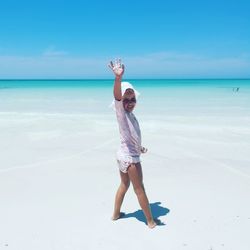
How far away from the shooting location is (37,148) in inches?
319

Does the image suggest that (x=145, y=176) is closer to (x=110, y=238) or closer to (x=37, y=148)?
(x=110, y=238)

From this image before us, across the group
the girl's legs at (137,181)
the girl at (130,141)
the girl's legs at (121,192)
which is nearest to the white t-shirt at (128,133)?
the girl at (130,141)

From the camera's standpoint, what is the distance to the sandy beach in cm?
388

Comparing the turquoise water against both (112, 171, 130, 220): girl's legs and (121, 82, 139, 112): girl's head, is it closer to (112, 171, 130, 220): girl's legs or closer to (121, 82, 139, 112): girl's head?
(112, 171, 130, 220): girl's legs

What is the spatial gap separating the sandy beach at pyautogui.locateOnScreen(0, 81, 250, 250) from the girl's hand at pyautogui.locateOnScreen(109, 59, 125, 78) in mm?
1834

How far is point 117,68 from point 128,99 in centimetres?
44

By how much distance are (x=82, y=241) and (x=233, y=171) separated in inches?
137

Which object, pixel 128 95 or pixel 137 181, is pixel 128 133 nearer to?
pixel 128 95

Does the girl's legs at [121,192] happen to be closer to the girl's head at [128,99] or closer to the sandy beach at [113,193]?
the sandy beach at [113,193]

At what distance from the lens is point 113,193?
525cm

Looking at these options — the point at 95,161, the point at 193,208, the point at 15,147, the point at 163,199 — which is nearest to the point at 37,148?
the point at 15,147

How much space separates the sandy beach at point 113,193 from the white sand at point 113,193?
0.04 feet

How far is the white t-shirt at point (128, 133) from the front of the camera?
3922mm

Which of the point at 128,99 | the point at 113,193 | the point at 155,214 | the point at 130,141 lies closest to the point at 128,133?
the point at 130,141
